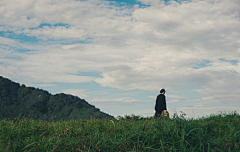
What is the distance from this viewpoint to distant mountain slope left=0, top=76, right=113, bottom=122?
13688 cm

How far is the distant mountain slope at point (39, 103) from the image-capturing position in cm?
13688

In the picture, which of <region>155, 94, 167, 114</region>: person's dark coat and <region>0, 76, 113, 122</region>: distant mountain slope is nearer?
<region>155, 94, 167, 114</region>: person's dark coat

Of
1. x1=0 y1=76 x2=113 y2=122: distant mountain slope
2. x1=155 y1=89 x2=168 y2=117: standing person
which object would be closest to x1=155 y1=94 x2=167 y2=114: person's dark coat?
x1=155 y1=89 x2=168 y2=117: standing person

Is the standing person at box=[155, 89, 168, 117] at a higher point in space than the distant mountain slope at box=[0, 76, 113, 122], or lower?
lower

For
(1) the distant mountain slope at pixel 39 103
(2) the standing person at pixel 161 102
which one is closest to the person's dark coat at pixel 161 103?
(2) the standing person at pixel 161 102

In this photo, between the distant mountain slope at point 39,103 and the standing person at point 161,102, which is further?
the distant mountain slope at point 39,103

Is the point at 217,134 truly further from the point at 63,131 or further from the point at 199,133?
the point at 63,131

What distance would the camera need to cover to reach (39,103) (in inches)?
5679

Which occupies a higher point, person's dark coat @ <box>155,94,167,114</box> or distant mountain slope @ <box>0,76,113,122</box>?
distant mountain slope @ <box>0,76,113,122</box>

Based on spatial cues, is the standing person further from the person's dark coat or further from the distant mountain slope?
the distant mountain slope

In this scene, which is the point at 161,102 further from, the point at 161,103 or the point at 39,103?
the point at 39,103

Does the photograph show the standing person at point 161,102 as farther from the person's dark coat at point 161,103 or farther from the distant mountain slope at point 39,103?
the distant mountain slope at point 39,103

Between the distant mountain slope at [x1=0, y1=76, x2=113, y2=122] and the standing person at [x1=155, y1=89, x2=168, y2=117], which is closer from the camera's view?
the standing person at [x1=155, y1=89, x2=168, y2=117]

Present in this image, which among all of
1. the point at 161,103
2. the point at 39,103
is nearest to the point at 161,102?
the point at 161,103
